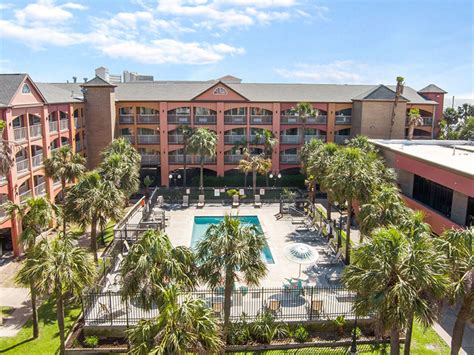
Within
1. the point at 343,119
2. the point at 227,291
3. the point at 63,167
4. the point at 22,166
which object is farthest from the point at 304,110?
the point at 227,291

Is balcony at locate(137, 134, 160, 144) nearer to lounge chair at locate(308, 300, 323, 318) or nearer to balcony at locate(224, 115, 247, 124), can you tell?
balcony at locate(224, 115, 247, 124)

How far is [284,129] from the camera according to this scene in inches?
1826

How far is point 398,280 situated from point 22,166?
25.7 m

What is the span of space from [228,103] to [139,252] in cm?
3243

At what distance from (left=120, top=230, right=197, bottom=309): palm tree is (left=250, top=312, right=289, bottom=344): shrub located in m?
5.04

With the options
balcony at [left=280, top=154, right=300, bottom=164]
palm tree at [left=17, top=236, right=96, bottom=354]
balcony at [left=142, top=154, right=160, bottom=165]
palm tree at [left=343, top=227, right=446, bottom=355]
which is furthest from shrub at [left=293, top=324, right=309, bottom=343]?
balcony at [left=142, top=154, right=160, bottom=165]

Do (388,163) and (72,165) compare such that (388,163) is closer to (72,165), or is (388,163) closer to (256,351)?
(256,351)

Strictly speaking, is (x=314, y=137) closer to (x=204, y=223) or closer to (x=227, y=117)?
(x=227, y=117)

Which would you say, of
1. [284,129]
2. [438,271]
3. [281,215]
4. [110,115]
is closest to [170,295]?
[438,271]

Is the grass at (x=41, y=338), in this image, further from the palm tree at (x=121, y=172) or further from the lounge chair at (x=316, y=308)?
the lounge chair at (x=316, y=308)

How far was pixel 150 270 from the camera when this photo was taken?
13.8m

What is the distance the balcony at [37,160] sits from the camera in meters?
29.7

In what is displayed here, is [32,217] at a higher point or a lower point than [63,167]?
lower

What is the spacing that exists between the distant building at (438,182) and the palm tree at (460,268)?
9.45m
